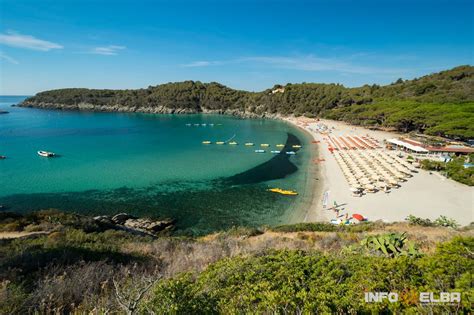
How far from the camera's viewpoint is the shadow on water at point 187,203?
1905 centimetres

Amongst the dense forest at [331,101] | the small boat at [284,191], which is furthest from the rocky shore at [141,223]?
the dense forest at [331,101]

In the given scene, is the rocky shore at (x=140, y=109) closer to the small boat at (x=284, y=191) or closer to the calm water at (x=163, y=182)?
the calm water at (x=163, y=182)

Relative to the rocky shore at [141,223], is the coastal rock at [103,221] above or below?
above

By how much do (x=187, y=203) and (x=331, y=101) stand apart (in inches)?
3390

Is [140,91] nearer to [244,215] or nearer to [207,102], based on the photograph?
[207,102]

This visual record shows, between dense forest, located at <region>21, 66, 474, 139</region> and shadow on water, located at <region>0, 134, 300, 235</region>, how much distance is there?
36.5 m

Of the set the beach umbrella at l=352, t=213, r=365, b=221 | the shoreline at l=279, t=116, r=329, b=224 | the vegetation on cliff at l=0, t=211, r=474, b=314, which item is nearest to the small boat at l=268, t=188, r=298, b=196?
the shoreline at l=279, t=116, r=329, b=224

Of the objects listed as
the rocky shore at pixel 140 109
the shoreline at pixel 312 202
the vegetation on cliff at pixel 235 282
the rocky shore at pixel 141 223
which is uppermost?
the rocky shore at pixel 140 109

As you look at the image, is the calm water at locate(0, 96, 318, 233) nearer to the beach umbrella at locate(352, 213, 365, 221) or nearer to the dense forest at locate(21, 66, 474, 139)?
the beach umbrella at locate(352, 213, 365, 221)

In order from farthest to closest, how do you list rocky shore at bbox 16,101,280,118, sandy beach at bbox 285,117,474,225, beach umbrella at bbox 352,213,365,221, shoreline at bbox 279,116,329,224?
rocky shore at bbox 16,101,280,118 < shoreline at bbox 279,116,329,224 < sandy beach at bbox 285,117,474,225 < beach umbrella at bbox 352,213,365,221

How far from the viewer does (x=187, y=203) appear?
2192 centimetres

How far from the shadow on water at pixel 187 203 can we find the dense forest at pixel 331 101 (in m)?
36.5

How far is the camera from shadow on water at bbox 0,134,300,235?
1905 cm

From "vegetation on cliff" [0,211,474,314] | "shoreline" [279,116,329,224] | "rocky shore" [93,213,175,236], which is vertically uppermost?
"vegetation on cliff" [0,211,474,314]
